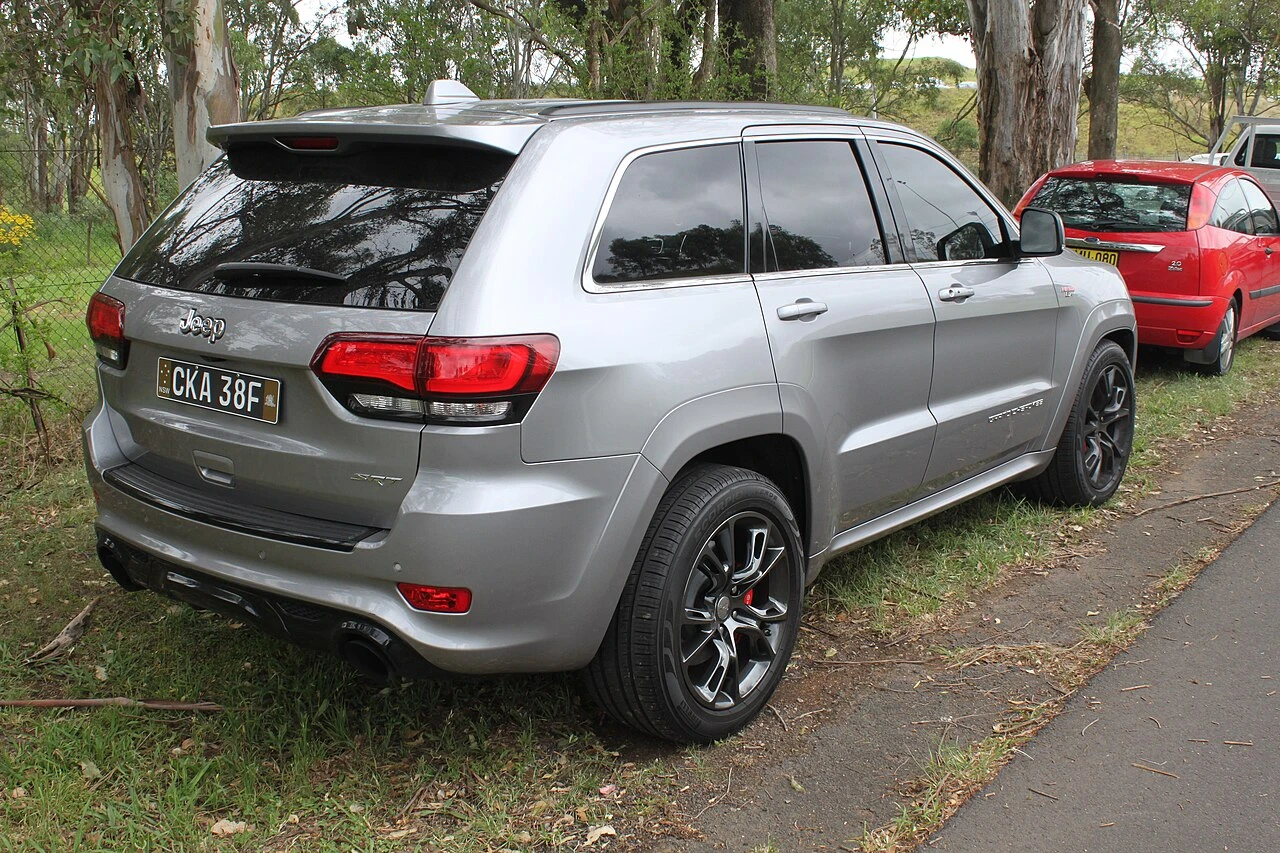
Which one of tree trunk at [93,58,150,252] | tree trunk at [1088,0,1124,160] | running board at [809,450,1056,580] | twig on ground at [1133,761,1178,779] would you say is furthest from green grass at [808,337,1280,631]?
tree trunk at [1088,0,1124,160]

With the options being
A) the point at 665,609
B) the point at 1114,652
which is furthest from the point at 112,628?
the point at 1114,652

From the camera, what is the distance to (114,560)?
3.38 m

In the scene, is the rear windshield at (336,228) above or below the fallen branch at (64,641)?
above

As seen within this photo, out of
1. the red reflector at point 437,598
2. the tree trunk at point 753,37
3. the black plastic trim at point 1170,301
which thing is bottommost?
the red reflector at point 437,598

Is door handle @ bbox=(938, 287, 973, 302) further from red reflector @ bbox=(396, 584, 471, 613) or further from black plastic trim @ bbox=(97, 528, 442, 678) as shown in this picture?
black plastic trim @ bbox=(97, 528, 442, 678)

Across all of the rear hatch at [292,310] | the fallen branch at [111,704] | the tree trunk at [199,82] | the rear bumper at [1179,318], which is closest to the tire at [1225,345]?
the rear bumper at [1179,318]

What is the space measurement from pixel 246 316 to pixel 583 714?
5.20 ft

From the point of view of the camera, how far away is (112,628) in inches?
163

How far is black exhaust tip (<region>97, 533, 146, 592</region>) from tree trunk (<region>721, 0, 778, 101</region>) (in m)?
9.79

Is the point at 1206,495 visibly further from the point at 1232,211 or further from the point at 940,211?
the point at 1232,211

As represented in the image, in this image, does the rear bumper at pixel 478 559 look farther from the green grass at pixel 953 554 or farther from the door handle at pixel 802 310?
the green grass at pixel 953 554

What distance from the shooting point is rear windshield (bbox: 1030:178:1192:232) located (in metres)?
8.25

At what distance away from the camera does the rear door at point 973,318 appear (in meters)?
4.24

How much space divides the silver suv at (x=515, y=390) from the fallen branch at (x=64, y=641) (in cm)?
75
